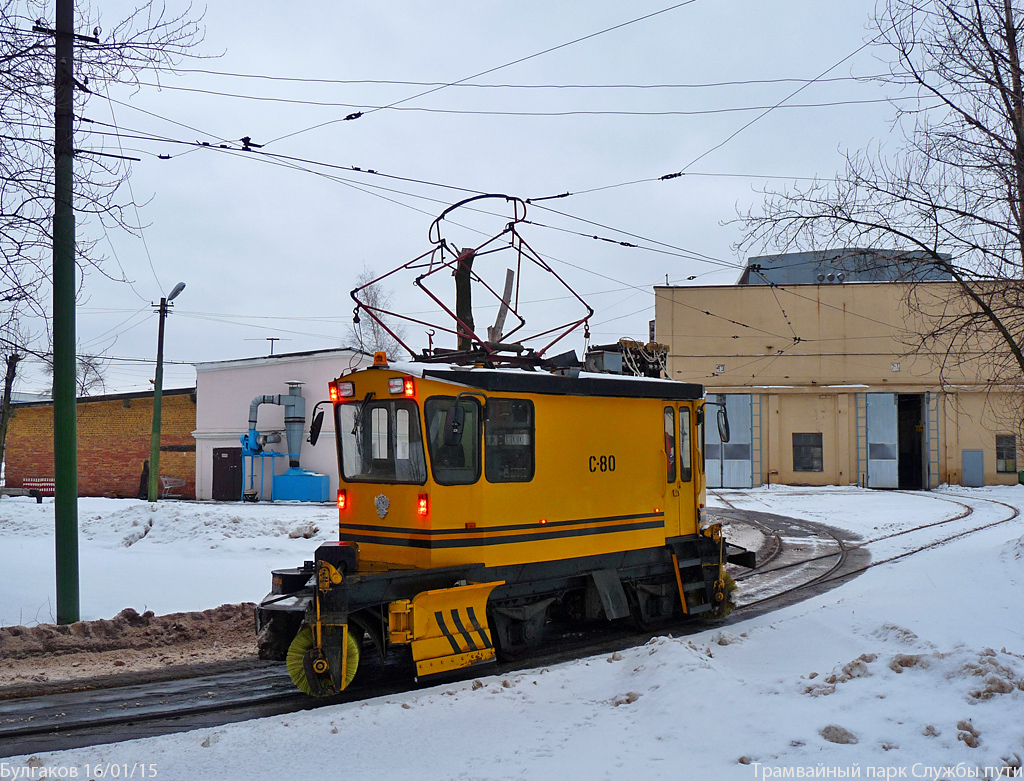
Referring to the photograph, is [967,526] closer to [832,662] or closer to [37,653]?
[832,662]

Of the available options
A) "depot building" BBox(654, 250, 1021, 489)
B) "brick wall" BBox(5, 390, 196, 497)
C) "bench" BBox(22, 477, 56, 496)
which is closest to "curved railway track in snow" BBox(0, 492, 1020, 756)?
"depot building" BBox(654, 250, 1021, 489)

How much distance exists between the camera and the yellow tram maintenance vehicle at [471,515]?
295 inches

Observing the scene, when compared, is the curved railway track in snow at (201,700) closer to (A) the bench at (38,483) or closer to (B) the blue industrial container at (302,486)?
(B) the blue industrial container at (302,486)

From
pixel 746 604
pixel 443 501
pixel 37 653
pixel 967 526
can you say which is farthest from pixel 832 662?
pixel 967 526

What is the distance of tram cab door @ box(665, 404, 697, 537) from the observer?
10336 millimetres

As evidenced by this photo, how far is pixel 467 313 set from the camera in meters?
11.3

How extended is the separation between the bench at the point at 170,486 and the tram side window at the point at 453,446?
3011 cm

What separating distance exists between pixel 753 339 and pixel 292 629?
31.8 meters

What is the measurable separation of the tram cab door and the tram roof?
28 centimetres

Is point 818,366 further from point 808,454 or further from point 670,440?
point 670,440

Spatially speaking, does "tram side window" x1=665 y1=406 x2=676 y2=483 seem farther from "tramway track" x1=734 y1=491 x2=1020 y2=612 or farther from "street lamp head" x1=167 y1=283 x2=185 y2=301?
"street lamp head" x1=167 y1=283 x2=185 y2=301

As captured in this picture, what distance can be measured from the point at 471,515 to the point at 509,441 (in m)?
0.90

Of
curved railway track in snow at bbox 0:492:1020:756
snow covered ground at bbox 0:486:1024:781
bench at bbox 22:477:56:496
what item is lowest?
bench at bbox 22:477:56:496

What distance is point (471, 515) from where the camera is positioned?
8.12m
